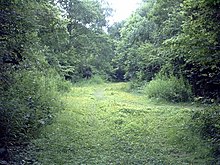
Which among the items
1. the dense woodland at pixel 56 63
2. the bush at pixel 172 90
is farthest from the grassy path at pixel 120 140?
the bush at pixel 172 90

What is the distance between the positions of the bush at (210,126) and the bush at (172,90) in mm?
6462

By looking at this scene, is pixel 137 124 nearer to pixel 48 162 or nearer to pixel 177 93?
pixel 48 162

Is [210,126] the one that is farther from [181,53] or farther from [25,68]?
[25,68]

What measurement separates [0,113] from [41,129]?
2330 mm

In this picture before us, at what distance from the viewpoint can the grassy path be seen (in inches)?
305

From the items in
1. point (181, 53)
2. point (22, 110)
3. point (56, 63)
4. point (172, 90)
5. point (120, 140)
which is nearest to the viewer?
point (22, 110)

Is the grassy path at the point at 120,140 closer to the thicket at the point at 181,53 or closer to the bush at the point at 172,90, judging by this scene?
the thicket at the point at 181,53

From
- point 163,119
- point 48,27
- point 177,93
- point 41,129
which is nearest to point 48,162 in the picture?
point 41,129

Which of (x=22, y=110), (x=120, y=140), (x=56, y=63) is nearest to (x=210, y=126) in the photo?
(x=120, y=140)

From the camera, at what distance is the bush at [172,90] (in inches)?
669

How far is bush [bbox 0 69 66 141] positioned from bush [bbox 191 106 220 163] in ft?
14.4

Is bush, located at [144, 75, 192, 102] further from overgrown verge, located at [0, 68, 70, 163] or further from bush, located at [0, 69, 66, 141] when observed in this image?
overgrown verge, located at [0, 68, 70, 163]

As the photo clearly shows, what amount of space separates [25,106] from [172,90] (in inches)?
394

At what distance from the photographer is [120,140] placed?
373 inches
